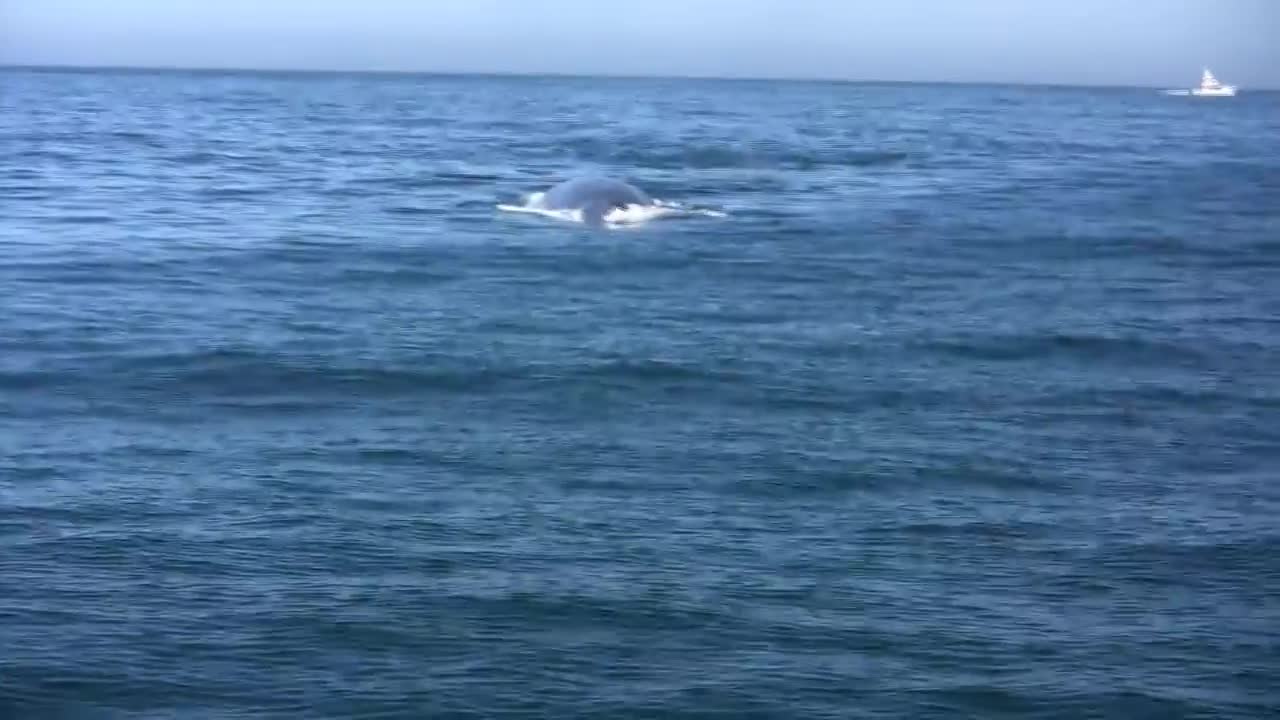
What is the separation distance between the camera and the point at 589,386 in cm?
2252

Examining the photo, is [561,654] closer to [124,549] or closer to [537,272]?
[124,549]

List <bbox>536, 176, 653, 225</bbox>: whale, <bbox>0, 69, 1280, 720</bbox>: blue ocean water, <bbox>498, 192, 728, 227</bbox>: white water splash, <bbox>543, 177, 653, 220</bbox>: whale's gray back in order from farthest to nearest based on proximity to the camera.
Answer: <bbox>543, 177, 653, 220</bbox>: whale's gray back < <bbox>536, 176, 653, 225</bbox>: whale < <bbox>498, 192, 728, 227</bbox>: white water splash < <bbox>0, 69, 1280, 720</bbox>: blue ocean water

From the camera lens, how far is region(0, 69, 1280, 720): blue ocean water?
1302 centimetres

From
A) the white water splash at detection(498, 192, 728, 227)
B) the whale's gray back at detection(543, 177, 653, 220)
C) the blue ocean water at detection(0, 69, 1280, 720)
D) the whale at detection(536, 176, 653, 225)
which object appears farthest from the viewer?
the whale's gray back at detection(543, 177, 653, 220)

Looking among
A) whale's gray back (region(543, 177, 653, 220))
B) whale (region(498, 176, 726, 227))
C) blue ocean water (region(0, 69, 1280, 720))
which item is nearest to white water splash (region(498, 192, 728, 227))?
whale (region(498, 176, 726, 227))

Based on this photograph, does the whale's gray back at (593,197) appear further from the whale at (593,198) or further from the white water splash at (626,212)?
the white water splash at (626,212)

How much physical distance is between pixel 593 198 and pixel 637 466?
23690mm

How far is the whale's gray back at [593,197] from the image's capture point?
40906mm

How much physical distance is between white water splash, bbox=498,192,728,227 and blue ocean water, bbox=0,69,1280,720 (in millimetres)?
916

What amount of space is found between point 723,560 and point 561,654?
2506 millimetres

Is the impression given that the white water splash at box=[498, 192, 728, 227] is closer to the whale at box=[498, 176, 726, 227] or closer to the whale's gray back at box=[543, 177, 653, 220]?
the whale at box=[498, 176, 726, 227]

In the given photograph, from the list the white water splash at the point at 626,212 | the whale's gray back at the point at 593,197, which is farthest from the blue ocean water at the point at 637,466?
the whale's gray back at the point at 593,197

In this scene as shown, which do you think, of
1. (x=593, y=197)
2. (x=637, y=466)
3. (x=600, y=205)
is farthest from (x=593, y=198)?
(x=637, y=466)

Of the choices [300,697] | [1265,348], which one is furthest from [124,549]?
[1265,348]
